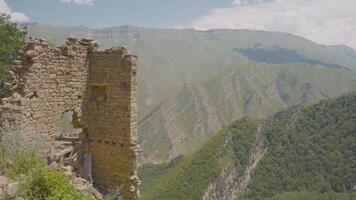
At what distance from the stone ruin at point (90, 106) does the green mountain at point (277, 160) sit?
121m

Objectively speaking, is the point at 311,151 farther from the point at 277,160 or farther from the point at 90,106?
the point at 90,106

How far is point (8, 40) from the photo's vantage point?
2353cm

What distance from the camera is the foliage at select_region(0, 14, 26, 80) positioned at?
2209 centimetres

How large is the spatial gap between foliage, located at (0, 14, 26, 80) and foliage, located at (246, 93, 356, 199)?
436 feet

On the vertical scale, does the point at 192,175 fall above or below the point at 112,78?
below

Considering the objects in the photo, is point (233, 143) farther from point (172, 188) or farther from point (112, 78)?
point (112, 78)

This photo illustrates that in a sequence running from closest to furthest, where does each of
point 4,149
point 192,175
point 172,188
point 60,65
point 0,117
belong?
1. point 4,149
2. point 0,117
3. point 60,65
4. point 172,188
5. point 192,175

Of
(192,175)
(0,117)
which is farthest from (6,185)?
(192,175)

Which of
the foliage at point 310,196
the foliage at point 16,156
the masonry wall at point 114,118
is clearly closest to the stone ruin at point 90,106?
the masonry wall at point 114,118

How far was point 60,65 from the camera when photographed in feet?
41.6

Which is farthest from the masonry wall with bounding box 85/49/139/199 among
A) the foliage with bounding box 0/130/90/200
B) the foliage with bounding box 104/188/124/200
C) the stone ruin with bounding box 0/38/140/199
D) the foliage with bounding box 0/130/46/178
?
the foliage with bounding box 0/130/46/178

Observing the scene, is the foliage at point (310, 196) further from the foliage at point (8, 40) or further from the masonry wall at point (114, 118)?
the masonry wall at point (114, 118)

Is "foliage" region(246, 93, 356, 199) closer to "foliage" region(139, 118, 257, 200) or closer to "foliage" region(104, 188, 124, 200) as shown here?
"foliage" region(139, 118, 257, 200)

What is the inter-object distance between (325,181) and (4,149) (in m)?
151
